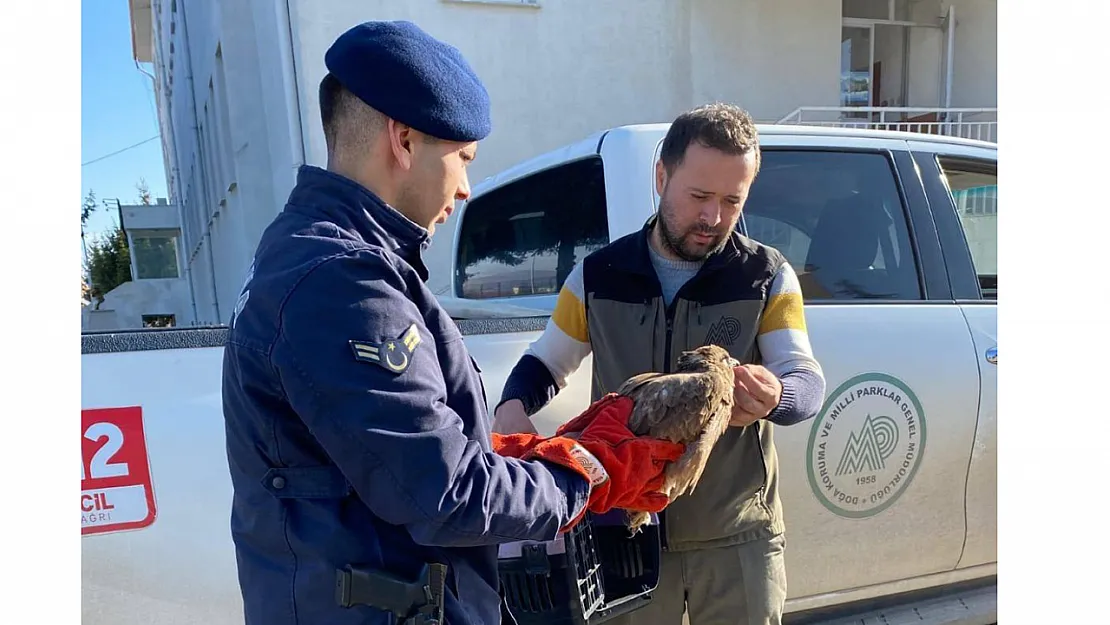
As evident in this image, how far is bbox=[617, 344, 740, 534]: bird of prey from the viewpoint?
1432 mm

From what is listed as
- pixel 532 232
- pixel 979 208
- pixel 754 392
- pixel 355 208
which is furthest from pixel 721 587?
pixel 979 208

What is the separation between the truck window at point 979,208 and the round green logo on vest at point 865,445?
715 millimetres

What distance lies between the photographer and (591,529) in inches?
69.4

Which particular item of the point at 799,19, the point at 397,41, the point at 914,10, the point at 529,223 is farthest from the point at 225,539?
the point at 914,10

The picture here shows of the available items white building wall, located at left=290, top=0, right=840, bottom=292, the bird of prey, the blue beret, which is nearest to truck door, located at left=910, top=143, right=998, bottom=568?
the bird of prey

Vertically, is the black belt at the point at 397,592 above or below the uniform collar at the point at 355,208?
below

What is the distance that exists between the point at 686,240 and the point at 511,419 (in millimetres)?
648

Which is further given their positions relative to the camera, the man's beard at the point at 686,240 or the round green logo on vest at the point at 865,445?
the round green logo on vest at the point at 865,445

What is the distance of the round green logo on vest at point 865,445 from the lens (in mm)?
2264

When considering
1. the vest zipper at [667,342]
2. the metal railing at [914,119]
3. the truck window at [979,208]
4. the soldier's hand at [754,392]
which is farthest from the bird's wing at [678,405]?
the metal railing at [914,119]

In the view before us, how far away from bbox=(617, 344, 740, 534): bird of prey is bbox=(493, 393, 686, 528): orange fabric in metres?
0.02

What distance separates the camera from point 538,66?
9.27 m

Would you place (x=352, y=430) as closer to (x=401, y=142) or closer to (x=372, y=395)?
(x=372, y=395)

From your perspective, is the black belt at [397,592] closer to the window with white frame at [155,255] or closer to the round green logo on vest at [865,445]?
the round green logo on vest at [865,445]
